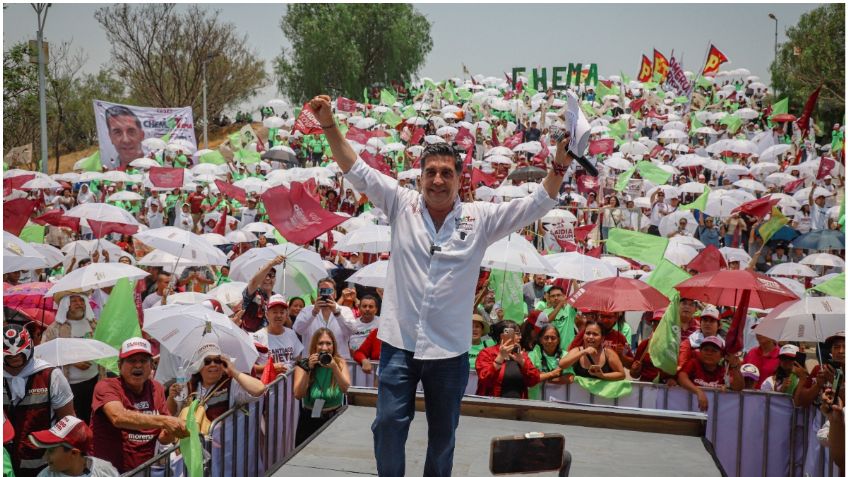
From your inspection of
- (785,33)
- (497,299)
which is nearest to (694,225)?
(497,299)

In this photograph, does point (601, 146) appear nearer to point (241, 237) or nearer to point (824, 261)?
point (824, 261)

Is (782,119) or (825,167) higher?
(782,119)

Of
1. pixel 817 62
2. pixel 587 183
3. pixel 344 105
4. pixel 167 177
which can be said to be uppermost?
pixel 817 62

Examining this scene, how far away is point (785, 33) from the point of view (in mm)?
43062

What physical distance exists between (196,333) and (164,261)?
4.28 metres

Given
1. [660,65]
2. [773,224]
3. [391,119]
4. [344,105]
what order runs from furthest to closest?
[660,65], [344,105], [391,119], [773,224]

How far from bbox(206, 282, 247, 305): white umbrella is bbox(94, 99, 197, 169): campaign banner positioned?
58.6 feet

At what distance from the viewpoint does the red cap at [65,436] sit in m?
4.45

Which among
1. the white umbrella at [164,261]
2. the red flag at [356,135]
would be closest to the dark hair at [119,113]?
the red flag at [356,135]

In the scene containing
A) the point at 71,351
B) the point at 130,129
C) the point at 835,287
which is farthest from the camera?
the point at 130,129

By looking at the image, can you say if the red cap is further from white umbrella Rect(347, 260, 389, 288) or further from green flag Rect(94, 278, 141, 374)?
white umbrella Rect(347, 260, 389, 288)

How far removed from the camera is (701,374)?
7008 millimetres

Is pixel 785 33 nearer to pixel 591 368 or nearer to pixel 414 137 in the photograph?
pixel 414 137

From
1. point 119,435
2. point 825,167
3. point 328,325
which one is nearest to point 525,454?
point 119,435
